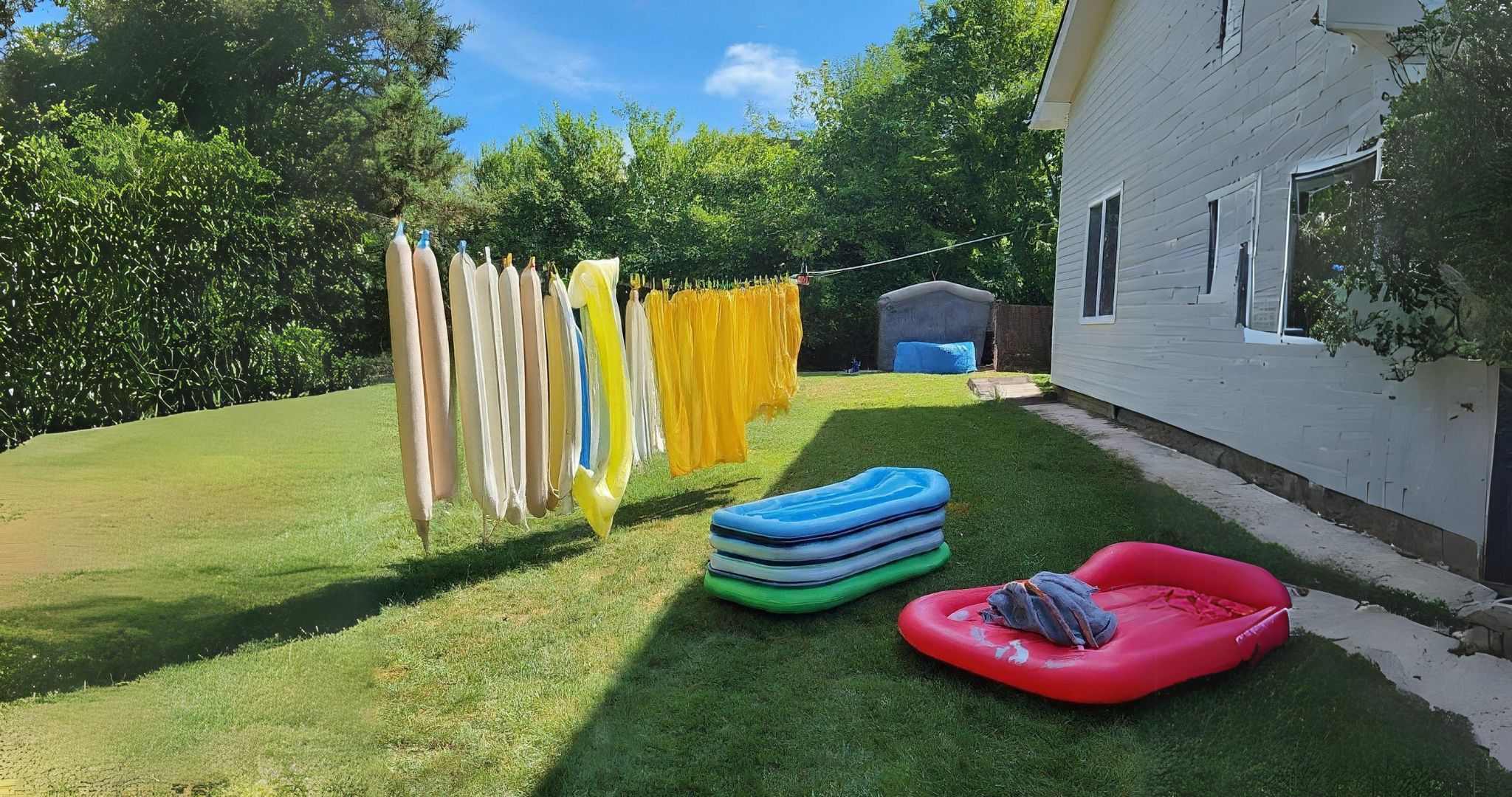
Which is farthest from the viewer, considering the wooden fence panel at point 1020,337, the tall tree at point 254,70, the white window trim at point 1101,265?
the wooden fence panel at point 1020,337

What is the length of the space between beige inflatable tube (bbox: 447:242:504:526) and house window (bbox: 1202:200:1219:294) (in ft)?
20.0

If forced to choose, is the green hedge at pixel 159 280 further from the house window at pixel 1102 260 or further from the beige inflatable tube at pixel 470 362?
the house window at pixel 1102 260

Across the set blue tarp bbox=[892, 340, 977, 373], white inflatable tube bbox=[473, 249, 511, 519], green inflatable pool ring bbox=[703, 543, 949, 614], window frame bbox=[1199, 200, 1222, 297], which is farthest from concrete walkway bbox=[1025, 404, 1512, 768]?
blue tarp bbox=[892, 340, 977, 373]

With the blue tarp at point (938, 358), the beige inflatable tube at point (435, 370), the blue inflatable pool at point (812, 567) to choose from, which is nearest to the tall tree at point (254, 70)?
the beige inflatable tube at point (435, 370)

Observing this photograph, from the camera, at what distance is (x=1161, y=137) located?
25.8ft

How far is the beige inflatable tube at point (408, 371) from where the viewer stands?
3.32 metres

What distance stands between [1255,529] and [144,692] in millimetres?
6091

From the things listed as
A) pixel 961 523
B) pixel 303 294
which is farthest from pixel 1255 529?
pixel 303 294

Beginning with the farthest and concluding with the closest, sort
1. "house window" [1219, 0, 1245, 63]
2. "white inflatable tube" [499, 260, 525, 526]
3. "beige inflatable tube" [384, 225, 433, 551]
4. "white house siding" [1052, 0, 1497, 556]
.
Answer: "house window" [1219, 0, 1245, 63] → "white house siding" [1052, 0, 1497, 556] → "white inflatable tube" [499, 260, 525, 526] → "beige inflatable tube" [384, 225, 433, 551]

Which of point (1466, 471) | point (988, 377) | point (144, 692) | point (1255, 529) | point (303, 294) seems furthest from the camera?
Result: point (988, 377)

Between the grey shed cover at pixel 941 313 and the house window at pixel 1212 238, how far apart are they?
467 inches

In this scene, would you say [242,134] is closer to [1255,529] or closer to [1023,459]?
[1023,459]

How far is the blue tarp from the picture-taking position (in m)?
17.4

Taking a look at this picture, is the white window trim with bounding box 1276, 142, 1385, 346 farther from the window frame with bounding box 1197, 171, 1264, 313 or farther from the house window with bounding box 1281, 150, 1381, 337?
the window frame with bounding box 1197, 171, 1264, 313
